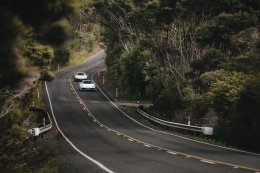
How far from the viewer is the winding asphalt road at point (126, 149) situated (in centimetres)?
1584

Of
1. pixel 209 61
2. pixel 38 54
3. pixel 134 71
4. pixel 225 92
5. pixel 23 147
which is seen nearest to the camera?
pixel 38 54

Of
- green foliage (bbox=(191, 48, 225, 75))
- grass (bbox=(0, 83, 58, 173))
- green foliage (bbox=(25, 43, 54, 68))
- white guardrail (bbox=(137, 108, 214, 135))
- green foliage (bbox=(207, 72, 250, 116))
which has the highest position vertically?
green foliage (bbox=(191, 48, 225, 75))

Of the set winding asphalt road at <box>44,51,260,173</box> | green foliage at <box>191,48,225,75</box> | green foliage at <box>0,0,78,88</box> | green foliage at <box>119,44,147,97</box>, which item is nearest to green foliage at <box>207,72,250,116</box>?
winding asphalt road at <box>44,51,260,173</box>

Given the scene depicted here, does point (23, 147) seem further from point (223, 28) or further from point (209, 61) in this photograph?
point (223, 28)

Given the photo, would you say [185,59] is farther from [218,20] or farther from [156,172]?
[156,172]

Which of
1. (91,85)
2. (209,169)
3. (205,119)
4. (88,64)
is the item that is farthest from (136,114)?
(88,64)

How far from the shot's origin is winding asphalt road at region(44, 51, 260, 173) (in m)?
15.8

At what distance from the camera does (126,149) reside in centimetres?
2172

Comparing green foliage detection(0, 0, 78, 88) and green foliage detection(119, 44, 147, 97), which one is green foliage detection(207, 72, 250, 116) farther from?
green foliage detection(119, 44, 147, 97)

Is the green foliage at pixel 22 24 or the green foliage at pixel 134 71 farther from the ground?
the green foliage at pixel 134 71

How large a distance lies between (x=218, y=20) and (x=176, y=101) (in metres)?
9.42

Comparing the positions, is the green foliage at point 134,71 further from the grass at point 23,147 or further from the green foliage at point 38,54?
the green foliage at point 38,54

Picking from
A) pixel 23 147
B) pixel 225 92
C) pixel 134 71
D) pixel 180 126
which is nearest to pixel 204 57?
pixel 180 126

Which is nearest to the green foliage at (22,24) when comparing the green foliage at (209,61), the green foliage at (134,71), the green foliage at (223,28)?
the green foliage at (223,28)
